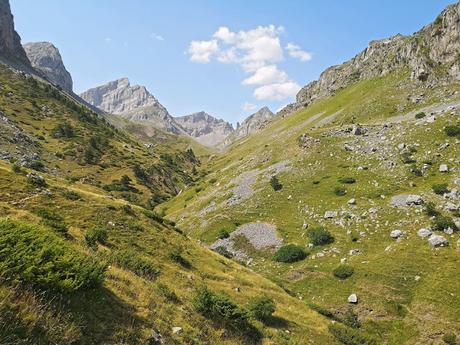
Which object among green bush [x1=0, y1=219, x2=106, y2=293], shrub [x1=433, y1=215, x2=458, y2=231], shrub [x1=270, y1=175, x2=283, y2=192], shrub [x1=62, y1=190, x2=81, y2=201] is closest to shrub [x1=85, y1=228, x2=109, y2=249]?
shrub [x1=62, y1=190, x2=81, y2=201]

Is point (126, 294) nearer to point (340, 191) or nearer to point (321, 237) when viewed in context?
point (321, 237)

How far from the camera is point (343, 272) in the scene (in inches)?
1539

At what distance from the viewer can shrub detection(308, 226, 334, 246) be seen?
4606 centimetres

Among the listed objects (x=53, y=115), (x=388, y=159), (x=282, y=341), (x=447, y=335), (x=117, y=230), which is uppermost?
(x=53, y=115)

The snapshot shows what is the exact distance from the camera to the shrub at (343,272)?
38781 mm

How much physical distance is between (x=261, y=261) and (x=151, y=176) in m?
92.6

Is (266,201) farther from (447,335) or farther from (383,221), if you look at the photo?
(447,335)

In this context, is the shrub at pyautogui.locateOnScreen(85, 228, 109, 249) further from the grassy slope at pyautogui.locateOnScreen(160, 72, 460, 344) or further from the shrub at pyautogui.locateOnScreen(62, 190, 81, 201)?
the grassy slope at pyautogui.locateOnScreen(160, 72, 460, 344)

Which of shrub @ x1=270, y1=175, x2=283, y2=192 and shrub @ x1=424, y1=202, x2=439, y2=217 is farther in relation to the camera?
shrub @ x1=270, y1=175, x2=283, y2=192

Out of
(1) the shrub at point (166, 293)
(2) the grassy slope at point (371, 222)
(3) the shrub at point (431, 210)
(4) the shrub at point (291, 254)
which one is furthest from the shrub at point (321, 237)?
(1) the shrub at point (166, 293)

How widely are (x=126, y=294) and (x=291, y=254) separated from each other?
32.1 m

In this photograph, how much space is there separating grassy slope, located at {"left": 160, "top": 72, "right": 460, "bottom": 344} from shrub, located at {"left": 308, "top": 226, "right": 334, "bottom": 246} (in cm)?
96

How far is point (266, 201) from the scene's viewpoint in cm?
6159

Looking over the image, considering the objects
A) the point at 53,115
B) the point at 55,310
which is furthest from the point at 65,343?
the point at 53,115
